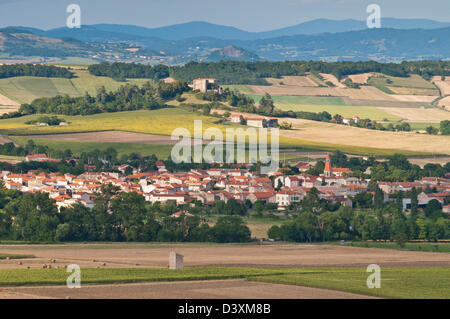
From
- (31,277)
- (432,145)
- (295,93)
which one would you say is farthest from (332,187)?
(295,93)

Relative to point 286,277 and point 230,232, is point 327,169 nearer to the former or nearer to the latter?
point 230,232

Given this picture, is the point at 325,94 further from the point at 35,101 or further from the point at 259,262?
the point at 259,262

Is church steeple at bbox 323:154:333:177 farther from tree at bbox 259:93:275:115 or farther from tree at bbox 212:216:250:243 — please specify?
tree at bbox 259:93:275:115

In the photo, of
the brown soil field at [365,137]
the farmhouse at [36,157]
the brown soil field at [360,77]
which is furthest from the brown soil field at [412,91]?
the farmhouse at [36,157]

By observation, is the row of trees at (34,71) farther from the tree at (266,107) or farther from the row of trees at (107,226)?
the row of trees at (107,226)
